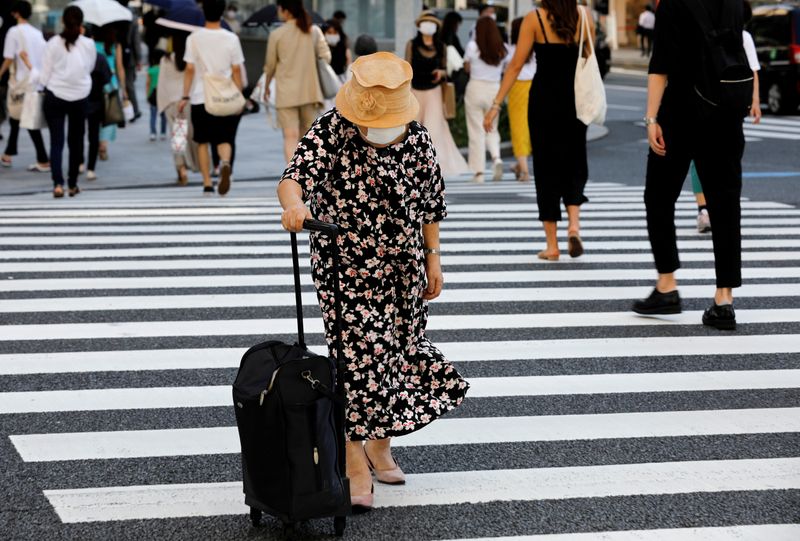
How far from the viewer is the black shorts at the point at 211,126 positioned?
13023 millimetres

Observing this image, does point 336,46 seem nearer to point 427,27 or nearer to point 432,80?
point 432,80

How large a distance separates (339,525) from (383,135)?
1.26 meters

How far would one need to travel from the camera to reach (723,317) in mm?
7207

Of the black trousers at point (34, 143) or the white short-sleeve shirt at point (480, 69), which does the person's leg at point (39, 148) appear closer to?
the black trousers at point (34, 143)

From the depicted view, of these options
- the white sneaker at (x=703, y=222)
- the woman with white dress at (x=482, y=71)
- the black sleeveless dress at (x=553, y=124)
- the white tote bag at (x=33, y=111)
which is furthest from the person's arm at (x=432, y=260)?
the white tote bag at (x=33, y=111)

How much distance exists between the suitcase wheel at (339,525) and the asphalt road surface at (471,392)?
6 centimetres

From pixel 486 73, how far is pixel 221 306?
282 inches

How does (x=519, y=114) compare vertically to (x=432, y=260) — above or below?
below

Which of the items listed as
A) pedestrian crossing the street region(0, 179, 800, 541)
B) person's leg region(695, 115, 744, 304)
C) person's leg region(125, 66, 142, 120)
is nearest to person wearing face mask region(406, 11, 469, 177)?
pedestrian crossing the street region(0, 179, 800, 541)

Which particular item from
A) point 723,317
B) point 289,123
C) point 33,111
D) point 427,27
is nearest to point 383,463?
point 723,317

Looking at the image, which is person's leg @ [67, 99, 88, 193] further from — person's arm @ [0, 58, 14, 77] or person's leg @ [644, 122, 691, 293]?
person's leg @ [644, 122, 691, 293]

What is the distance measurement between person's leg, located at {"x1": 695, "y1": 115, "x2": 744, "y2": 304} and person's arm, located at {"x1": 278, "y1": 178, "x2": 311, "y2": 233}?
136 inches

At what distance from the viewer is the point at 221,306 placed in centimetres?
787

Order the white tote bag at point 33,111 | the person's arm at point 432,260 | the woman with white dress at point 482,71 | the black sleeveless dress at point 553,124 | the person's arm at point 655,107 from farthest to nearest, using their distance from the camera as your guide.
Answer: the woman with white dress at point 482,71, the white tote bag at point 33,111, the black sleeveless dress at point 553,124, the person's arm at point 655,107, the person's arm at point 432,260
